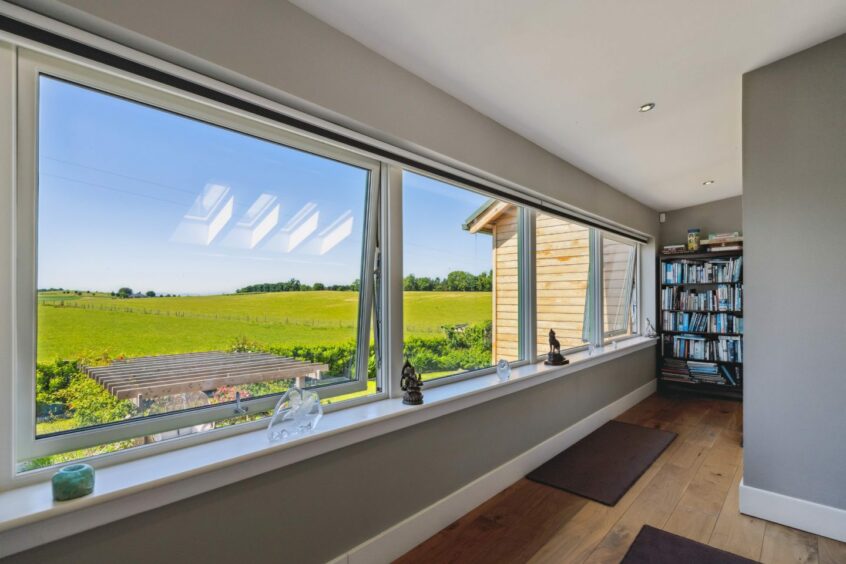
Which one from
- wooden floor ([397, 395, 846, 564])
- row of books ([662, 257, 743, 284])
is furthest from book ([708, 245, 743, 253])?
wooden floor ([397, 395, 846, 564])

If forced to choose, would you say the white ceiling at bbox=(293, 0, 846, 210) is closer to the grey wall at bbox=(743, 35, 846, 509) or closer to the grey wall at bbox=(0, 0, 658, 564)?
the grey wall at bbox=(0, 0, 658, 564)

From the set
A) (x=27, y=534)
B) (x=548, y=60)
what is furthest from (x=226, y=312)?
(x=548, y=60)

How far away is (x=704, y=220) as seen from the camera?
5254 millimetres

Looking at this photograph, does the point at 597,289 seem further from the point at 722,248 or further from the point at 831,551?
the point at 831,551

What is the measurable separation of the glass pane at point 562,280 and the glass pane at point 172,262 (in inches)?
81.3

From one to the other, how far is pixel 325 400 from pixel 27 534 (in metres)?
1.03

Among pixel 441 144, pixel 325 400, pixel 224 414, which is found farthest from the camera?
pixel 441 144

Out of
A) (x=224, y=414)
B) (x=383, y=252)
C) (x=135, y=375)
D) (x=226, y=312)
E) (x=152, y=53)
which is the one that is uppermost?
(x=152, y=53)

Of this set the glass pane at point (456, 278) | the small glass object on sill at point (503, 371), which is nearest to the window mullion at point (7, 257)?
the glass pane at point (456, 278)

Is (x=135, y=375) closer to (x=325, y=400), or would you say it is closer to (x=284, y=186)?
(x=325, y=400)

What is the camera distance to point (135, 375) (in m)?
1.39

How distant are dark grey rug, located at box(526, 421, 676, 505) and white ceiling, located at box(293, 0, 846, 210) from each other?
233cm

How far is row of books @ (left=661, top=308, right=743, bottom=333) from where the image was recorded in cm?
482

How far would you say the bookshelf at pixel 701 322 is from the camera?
15.7 feet
